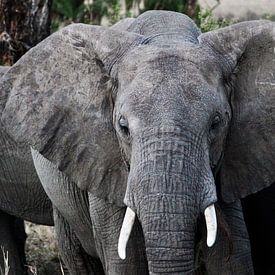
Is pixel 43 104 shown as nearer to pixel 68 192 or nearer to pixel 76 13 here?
pixel 68 192

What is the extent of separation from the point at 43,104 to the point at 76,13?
5414 millimetres

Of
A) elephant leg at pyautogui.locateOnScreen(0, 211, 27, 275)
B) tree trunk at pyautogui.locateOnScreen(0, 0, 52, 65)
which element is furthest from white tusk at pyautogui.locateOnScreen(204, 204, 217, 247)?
tree trunk at pyautogui.locateOnScreen(0, 0, 52, 65)

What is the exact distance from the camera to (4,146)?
377 inches

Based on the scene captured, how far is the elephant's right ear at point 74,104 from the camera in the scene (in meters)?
7.58

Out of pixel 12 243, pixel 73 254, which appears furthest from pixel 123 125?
pixel 12 243

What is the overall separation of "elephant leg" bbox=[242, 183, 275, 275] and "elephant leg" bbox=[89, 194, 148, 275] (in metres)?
1.08

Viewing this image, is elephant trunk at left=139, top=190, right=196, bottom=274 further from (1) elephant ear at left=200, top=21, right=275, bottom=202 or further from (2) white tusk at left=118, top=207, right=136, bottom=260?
(1) elephant ear at left=200, top=21, right=275, bottom=202

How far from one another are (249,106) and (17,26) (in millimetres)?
3508

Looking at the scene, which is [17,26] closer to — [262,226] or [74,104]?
[262,226]

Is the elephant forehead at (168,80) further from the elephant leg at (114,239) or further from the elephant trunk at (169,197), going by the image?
the elephant leg at (114,239)

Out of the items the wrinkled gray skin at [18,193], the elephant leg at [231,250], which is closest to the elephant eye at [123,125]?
the elephant leg at [231,250]

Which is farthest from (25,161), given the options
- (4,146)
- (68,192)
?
(68,192)

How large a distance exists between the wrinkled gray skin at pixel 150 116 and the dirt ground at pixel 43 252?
1.62 metres

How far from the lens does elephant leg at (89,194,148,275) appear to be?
7.71m
